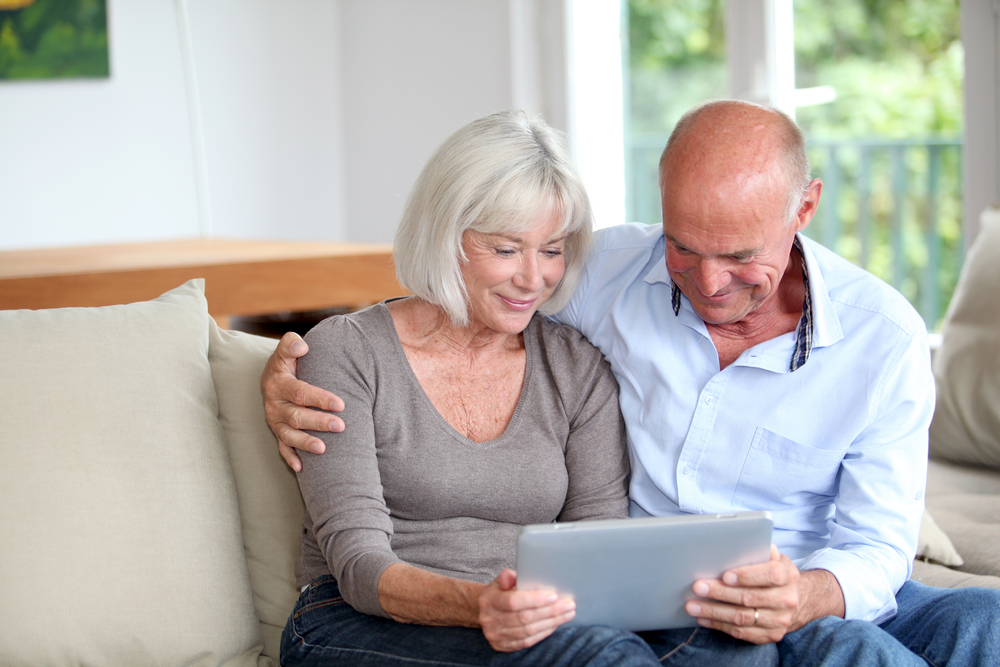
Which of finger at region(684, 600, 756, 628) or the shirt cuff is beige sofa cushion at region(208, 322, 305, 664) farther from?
the shirt cuff

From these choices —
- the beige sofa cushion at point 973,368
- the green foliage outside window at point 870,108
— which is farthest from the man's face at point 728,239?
the green foliage outside window at point 870,108

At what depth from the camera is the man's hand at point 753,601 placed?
3.48 feet

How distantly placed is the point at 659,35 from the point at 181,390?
9.43 feet

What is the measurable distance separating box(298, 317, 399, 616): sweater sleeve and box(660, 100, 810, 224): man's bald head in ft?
1.72

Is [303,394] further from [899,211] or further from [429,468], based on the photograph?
[899,211]

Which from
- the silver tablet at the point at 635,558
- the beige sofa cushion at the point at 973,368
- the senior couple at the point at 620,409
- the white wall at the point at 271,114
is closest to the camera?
the silver tablet at the point at 635,558

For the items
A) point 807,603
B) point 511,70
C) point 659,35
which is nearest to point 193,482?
point 807,603

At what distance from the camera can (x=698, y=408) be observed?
135cm

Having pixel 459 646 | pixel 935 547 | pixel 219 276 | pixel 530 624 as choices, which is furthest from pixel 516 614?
pixel 219 276

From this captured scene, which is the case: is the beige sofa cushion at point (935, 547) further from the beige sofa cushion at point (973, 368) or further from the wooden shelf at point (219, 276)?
the wooden shelf at point (219, 276)

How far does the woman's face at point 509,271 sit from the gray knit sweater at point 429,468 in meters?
0.11

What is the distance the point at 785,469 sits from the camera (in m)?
1.33

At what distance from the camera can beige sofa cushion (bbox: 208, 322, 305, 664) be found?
1402 millimetres

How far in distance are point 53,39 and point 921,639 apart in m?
3.83
